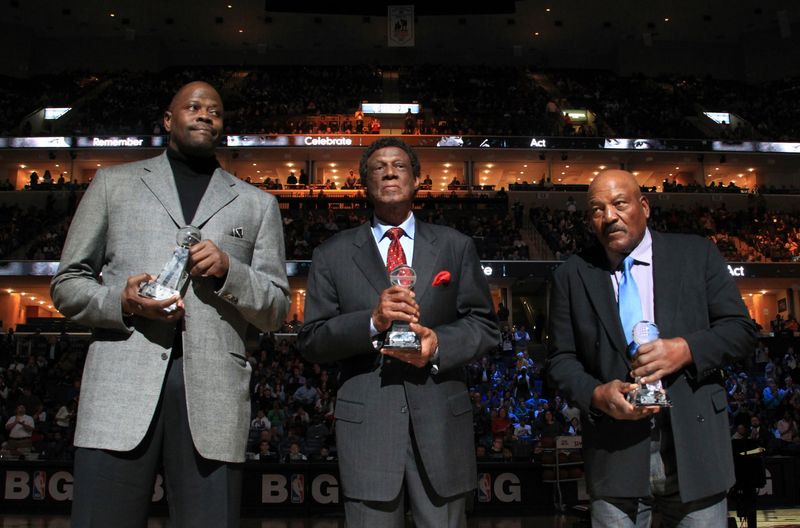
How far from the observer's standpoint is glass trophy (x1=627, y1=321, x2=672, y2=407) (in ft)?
7.31

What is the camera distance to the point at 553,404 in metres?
14.0

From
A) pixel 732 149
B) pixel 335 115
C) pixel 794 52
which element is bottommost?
pixel 732 149

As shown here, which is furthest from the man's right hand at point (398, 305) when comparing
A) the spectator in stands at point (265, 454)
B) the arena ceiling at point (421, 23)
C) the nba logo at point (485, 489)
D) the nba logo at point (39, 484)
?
the arena ceiling at point (421, 23)

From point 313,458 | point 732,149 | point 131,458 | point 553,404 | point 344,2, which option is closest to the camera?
point 131,458

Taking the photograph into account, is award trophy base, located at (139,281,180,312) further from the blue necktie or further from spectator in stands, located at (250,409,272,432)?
spectator in stands, located at (250,409,272,432)

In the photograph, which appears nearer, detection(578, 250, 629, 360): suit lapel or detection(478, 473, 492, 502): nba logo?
detection(578, 250, 629, 360): suit lapel

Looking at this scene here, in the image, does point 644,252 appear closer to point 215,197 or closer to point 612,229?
point 612,229

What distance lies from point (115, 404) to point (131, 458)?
→ 170 millimetres

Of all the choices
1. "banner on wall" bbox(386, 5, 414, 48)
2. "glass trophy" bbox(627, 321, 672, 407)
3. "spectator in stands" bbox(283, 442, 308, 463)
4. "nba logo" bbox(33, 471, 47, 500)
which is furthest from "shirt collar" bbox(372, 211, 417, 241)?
"banner on wall" bbox(386, 5, 414, 48)

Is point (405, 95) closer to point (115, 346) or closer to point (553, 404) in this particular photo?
point (553, 404)

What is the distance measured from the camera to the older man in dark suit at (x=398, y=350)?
2.36 meters

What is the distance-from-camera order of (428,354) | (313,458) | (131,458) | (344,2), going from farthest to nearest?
(344,2)
(313,458)
(428,354)
(131,458)

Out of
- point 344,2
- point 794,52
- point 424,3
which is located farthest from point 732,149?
point 344,2

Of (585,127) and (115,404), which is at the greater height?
(585,127)
